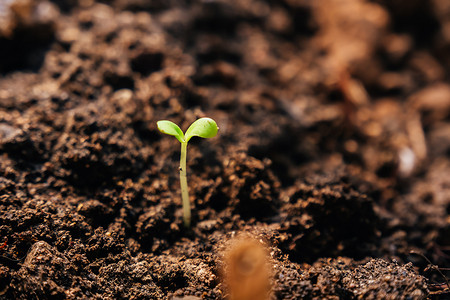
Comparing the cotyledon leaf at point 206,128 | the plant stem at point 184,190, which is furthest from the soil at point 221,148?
the cotyledon leaf at point 206,128

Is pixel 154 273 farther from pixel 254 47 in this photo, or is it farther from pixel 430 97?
pixel 430 97

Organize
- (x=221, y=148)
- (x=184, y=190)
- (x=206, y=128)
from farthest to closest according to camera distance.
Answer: (x=221, y=148) < (x=184, y=190) < (x=206, y=128)

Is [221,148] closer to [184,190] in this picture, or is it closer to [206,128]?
[184,190]

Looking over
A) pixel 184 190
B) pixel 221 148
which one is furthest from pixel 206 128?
pixel 221 148

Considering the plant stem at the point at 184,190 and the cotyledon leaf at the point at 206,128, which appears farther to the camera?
the plant stem at the point at 184,190

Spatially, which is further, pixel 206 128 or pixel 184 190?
pixel 184 190

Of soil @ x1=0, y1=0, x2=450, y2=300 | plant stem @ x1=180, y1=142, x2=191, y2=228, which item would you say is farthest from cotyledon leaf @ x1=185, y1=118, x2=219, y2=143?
soil @ x1=0, y1=0, x2=450, y2=300

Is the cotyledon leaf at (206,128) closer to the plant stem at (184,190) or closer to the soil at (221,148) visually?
the plant stem at (184,190)

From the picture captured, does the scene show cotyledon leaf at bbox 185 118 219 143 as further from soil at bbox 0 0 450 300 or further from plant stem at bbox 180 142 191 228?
soil at bbox 0 0 450 300

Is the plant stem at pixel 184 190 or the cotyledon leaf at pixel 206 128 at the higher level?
the cotyledon leaf at pixel 206 128
